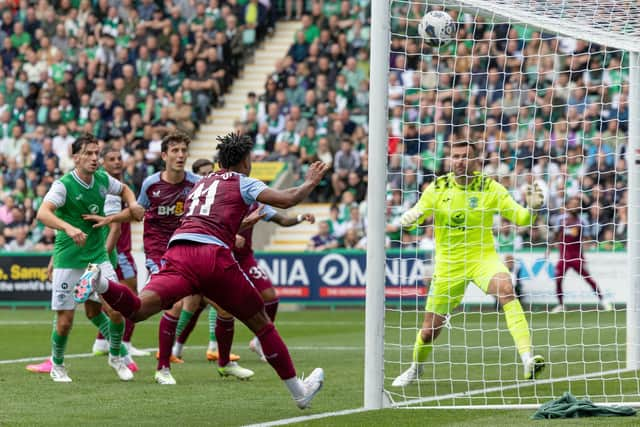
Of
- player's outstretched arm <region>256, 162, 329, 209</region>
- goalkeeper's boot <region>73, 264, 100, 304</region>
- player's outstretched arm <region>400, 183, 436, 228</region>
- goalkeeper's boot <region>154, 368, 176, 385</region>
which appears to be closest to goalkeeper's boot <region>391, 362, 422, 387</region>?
player's outstretched arm <region>400, 183, 436, 228</region>

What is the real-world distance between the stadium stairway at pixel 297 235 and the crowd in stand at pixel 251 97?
27 centimetres

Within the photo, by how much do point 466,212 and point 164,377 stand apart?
305 cm

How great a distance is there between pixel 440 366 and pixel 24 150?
1653 cm

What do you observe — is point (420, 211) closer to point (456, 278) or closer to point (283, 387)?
point (456, 278)

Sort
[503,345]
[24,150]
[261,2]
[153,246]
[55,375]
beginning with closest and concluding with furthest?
[55,375]
[153,246]
[503,345]
[24,150]
[261,2]

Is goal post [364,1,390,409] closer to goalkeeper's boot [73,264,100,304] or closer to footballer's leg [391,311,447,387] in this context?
footballer's leg [391,311,447,387]

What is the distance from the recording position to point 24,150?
26609 millimetres

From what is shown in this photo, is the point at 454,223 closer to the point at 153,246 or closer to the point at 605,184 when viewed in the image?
the point at 153,246

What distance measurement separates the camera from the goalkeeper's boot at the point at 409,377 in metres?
10.6

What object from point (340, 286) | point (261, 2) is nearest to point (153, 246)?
point (340, 286)

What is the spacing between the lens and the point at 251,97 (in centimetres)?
2670

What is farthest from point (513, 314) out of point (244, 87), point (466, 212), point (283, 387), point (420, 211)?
point (244, 87)

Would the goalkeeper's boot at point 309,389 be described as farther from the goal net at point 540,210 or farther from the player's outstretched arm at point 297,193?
the player's outstretched arm at point 297,193

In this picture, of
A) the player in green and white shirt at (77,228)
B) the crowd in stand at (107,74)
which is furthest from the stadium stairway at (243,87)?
the player in green and white shirt at (77,228)
